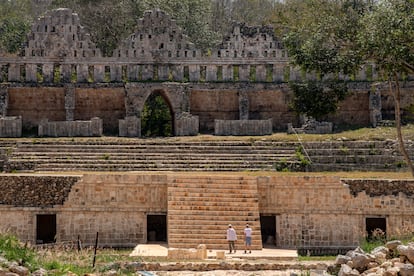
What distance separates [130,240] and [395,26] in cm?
1183

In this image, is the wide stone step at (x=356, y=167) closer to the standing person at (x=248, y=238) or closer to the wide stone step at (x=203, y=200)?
the wide stone step at (x=203, y=200)

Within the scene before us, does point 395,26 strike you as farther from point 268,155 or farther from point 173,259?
point 268,155

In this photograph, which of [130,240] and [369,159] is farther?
[369,159]

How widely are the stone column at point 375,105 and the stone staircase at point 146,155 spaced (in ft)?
21.8

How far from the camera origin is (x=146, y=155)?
112 ft

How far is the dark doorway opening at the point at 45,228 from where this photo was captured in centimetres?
2989

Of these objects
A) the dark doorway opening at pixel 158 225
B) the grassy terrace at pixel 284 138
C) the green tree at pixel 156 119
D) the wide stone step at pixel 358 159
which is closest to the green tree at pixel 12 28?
the green tree at pixel 156 119

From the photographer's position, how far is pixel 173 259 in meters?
24.6

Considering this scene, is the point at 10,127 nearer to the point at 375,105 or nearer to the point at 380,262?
the point at 375,105

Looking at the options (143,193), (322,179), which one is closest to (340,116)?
(322,179)

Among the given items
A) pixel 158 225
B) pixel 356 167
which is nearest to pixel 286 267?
pixel 158 225

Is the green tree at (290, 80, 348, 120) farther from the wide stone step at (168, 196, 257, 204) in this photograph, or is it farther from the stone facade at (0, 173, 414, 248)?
the wide stone step at (168, 196, 257, 204)

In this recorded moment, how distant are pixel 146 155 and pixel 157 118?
9668mm

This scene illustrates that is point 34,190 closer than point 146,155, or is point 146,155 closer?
point 34,190
